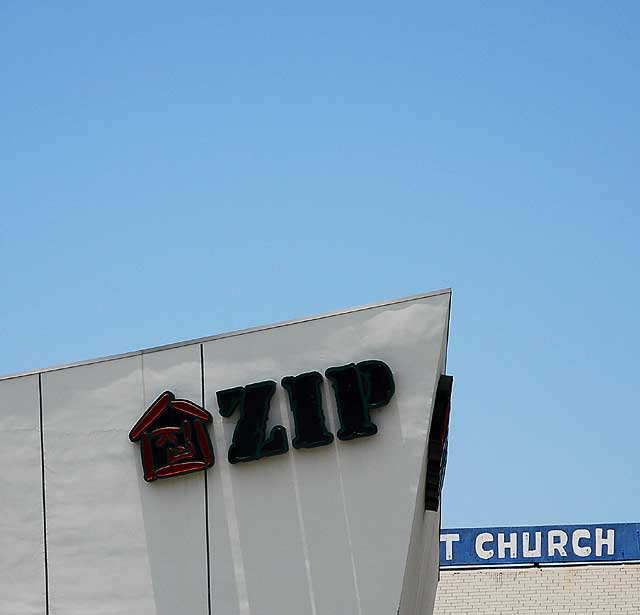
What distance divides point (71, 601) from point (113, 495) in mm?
1616

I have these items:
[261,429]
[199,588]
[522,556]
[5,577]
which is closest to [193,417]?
[261,429]

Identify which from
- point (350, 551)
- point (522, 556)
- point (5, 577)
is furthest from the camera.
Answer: point (522, 556)

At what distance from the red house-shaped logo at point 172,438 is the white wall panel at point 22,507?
166 cm

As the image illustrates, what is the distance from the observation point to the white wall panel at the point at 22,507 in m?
19.8

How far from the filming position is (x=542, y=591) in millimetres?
41125

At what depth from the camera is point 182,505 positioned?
19328 millimetres

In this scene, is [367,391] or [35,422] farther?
[35,422]

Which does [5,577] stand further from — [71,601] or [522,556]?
[522,556]

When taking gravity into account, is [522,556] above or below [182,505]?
above

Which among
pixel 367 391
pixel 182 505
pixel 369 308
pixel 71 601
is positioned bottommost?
pixel 71 601

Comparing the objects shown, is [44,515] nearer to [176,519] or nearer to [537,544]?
[176,519]

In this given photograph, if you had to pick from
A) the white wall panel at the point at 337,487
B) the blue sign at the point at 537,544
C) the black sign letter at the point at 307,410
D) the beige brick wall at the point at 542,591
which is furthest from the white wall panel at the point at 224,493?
the blue sign at the point at 537,544

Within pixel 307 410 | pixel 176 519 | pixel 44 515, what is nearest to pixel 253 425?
pixel 307 410

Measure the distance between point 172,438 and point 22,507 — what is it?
8.19 ft
